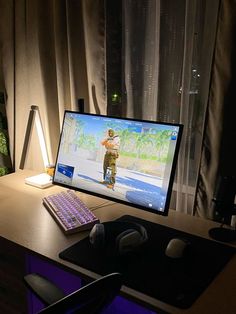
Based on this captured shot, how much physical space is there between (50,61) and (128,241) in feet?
4.11

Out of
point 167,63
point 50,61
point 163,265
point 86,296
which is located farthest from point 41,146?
point 86,296

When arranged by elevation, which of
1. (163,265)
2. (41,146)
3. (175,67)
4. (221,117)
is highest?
(175,67)

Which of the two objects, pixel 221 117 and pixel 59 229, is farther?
pixel 221 117

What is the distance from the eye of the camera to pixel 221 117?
1537 millimetres

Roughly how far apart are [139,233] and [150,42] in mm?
931

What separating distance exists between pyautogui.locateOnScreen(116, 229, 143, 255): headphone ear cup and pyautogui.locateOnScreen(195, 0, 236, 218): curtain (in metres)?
0.57

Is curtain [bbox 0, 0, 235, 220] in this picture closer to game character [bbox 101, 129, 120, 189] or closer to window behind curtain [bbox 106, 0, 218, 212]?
window behind curtain [bbox 106, 0, 218, 212]

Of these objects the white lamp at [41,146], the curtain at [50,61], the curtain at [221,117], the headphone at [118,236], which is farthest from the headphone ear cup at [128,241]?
the curtain at [50,61]

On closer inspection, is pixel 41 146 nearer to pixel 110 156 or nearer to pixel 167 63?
pixel 110 156

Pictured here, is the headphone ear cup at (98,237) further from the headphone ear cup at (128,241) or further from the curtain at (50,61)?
the curtain at (50,61)

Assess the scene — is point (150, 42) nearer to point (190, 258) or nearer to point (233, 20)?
point (233, 20)

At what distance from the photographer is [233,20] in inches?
56.4

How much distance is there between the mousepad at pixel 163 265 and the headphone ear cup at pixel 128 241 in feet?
0.07

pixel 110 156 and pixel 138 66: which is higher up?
pixel 138 66
